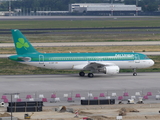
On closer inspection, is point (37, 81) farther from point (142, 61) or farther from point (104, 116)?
point (104, 116)

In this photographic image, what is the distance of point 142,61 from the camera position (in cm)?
6669

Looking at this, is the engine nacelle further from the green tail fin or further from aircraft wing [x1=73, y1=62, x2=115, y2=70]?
the green tail fin

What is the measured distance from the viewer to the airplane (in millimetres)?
63094

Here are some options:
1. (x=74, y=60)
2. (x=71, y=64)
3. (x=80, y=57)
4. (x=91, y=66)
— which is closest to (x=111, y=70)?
(x=91, y=66)

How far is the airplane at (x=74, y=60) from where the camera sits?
63.1 m

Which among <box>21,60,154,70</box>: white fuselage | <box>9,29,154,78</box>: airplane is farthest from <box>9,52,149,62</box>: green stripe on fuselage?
<box>21,60,154,70</box>: white fuselage

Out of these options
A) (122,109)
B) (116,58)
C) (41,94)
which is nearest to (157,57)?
(116,58)

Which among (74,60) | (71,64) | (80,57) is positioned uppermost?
(80,57)

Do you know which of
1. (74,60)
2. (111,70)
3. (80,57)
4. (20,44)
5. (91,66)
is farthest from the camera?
(80,57)

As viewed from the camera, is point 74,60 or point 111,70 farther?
point 74,60

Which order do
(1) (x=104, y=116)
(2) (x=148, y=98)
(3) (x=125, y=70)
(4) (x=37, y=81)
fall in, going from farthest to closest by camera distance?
1. (3) (x=125, y=70)
2. (4) (x=37, y=81)
3. (2) (x=148, y=98)
4. (1) (x=104, y=116)

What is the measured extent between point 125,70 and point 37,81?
58.0 feet

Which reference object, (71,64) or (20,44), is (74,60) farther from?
(20,44)

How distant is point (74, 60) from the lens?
212 ft
